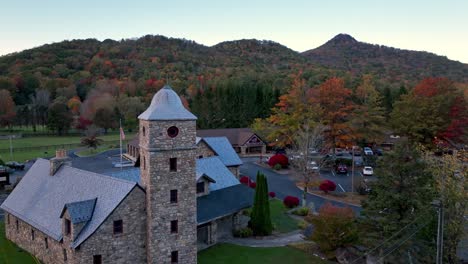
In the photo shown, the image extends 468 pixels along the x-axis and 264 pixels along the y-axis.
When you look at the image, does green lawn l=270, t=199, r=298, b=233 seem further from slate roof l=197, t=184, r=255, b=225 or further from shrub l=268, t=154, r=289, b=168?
shrub l=268, t=154, r=289, b=168

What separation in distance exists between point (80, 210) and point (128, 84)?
11456 centimetres

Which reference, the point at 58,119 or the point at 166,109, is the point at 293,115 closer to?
the point at 166,109

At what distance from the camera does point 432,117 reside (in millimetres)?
56969

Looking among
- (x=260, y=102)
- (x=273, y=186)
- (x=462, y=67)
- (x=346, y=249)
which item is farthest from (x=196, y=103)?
(x=462, y=67)

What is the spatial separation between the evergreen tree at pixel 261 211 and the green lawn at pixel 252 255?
2.94 meters

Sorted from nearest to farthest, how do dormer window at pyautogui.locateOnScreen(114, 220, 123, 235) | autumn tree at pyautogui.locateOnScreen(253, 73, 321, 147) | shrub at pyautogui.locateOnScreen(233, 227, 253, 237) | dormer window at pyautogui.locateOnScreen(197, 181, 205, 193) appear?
dormer window at pyautogui.locateOnScreen(114, 220, 123, 235) < shrub at pyautogui.locateOnScreen(233, 227, 253, 237) < dormer window at pyautogui.locateOnScreen(197, 181, 205, 193) < autumn tree at pyautogui.locateOnScreen(253, 73, 321, 147)

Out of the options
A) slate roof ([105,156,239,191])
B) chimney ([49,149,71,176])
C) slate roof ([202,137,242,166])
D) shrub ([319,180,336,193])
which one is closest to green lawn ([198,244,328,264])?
slate roof ([105,156,239,191])

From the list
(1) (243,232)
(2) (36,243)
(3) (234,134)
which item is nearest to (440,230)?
(1) (243,232)

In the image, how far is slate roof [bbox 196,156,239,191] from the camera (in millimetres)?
35438

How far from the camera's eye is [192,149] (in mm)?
24672

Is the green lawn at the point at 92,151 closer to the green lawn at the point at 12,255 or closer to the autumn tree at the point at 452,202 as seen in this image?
the green lawn at the point at 12,255

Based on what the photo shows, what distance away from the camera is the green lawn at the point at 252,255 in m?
27.6

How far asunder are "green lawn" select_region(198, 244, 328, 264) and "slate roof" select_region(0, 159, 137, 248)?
7.33 meters

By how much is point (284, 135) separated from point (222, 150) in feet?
65.5
